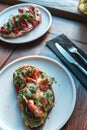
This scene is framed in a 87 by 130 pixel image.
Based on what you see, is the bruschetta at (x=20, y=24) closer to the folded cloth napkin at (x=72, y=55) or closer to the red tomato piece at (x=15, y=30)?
the red tomato piece at (x=15, y=30)

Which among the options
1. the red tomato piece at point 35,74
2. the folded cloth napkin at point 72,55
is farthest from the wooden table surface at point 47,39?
the red tomato piece at point 35,74

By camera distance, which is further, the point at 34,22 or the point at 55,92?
the point at 34,22

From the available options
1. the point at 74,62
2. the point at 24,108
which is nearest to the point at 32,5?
the point at 74,62

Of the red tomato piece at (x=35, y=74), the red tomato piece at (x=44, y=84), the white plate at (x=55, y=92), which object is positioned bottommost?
the white plate at (x=55, y=92)

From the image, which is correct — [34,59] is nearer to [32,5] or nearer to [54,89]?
[54,89]

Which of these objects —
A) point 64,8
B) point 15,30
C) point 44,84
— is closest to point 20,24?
point 15,30

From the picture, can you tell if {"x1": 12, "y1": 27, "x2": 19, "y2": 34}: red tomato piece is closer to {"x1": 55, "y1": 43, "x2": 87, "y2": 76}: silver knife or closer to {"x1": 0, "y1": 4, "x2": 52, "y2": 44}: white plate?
{"x1": 0, "y1": 4, "x2": 52, "y2": 44}: white plate

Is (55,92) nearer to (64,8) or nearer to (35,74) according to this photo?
(35,74)

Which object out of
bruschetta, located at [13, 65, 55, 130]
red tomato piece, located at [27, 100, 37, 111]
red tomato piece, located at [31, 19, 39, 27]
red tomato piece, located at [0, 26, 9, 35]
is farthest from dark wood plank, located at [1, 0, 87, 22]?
red tomato piece, located at [27, 100, 37, 111]
